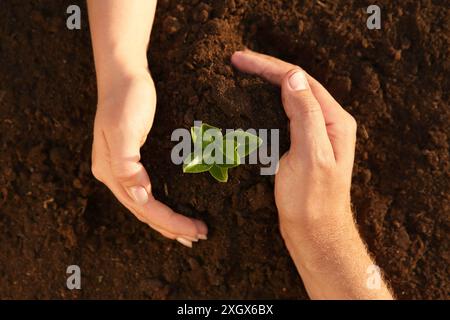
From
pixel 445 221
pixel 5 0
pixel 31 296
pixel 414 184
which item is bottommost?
pixel 31 296

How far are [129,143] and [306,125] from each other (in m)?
0.54

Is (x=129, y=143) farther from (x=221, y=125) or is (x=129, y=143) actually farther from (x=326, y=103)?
(x=326, y=103)

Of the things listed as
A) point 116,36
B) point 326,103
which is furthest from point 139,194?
point 326,103

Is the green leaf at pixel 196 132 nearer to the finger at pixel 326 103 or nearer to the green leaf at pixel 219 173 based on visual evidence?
the green leaf at pixel 219 173

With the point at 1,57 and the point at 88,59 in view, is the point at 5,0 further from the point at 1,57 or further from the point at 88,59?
the point at 88,59

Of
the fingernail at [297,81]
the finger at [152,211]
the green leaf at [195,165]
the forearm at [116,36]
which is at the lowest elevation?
the finger at [152,211]

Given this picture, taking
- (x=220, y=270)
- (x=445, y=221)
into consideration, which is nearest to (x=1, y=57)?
(x=220, y=270)

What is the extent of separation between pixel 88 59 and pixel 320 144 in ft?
3.07

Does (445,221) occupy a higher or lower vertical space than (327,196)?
lower

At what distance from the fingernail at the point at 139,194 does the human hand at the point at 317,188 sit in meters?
0.42

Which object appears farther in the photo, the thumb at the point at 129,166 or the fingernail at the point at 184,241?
the fingernail at the point at 184,241

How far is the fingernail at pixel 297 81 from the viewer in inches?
68.9

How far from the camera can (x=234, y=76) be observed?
1.85 meters

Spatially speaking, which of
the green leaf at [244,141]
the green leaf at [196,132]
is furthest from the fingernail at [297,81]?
the green leaf at [196,132]
